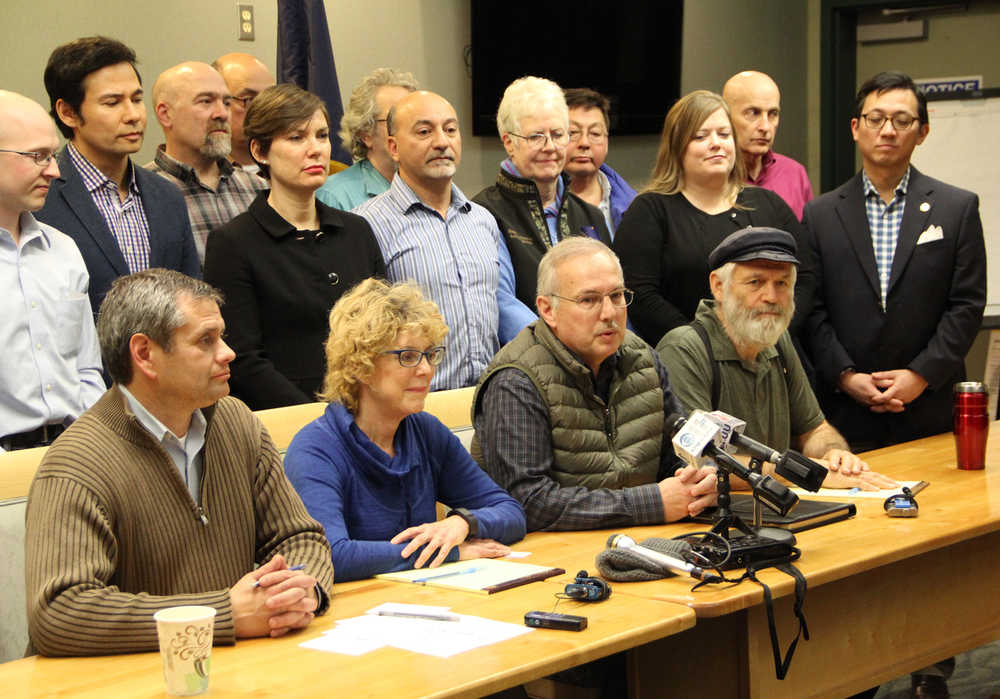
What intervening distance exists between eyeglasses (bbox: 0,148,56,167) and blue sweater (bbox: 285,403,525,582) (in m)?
0.95

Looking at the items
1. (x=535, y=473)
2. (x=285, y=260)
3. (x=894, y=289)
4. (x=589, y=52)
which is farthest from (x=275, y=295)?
(x=589, y=52)

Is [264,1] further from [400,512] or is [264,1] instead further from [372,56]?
[400,512]

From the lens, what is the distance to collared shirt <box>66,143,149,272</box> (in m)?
3.52

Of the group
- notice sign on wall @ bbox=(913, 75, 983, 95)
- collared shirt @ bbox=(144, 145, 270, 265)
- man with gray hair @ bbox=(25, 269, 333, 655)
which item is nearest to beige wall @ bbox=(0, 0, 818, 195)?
notice sign on wall @ bbox=(913, 75, 983, 95)

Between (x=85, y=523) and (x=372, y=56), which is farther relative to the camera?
(x=372, y=56)

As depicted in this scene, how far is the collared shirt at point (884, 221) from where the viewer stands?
4.21 metres

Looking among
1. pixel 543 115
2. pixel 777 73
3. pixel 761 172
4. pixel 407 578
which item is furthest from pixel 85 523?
pixel 777 73

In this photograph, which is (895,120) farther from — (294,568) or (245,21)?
(245,21)

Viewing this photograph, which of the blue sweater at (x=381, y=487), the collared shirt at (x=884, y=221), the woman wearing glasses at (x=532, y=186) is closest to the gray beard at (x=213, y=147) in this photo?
the woman wearing glasses at (x=532, y=186)

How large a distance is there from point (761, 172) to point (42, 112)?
112 inches

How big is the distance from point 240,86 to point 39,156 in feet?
5.77

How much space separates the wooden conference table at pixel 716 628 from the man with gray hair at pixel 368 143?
1.89 meters

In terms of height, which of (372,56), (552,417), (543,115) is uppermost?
(372,56)

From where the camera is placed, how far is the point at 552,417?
2990 millimetres
